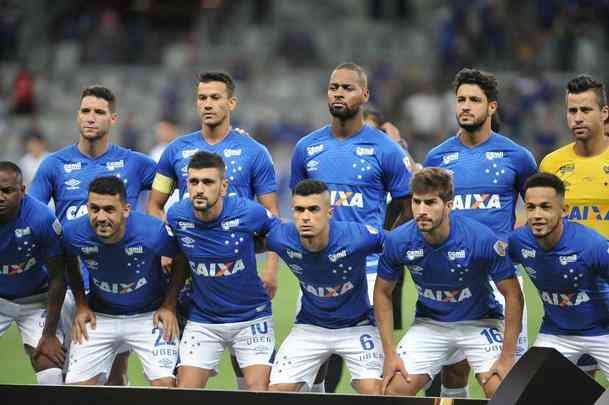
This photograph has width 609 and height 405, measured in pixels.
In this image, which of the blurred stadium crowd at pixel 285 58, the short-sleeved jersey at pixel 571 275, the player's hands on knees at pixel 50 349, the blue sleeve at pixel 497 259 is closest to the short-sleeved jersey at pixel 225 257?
the player's hands on knees at pixel 50 349

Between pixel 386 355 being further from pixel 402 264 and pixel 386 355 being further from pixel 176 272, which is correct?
pixel 176 272

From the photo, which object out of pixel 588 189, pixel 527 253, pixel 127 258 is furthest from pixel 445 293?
pixel 127 258

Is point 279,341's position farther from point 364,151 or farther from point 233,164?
point 364,151

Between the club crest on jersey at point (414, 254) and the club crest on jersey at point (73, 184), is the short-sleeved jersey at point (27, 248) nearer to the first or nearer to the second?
the club crest on jersey at point (73, 184)

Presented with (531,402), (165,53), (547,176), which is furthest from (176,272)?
(165,53)

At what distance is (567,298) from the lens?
7.06 metres

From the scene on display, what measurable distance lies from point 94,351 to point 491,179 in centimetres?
287

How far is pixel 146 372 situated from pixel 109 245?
88 cm

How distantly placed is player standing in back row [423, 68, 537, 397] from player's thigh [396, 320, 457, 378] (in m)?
0.49

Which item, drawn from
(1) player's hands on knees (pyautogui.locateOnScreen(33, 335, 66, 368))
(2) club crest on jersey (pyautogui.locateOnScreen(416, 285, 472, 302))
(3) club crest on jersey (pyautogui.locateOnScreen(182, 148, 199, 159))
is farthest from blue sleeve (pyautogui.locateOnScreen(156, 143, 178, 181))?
(2) club crest on jersey (pyautogui.locateOnScreen(416, 285, 472, 302))

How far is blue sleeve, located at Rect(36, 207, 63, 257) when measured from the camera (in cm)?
766

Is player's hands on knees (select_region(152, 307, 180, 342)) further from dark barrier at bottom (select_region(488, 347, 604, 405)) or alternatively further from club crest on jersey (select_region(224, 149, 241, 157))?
dark barrier at bottom (select_region(488, 347, 604, 405))

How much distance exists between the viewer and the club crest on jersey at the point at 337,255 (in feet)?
23.7

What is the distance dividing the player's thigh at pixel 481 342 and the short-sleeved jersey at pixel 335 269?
61 centimetres
